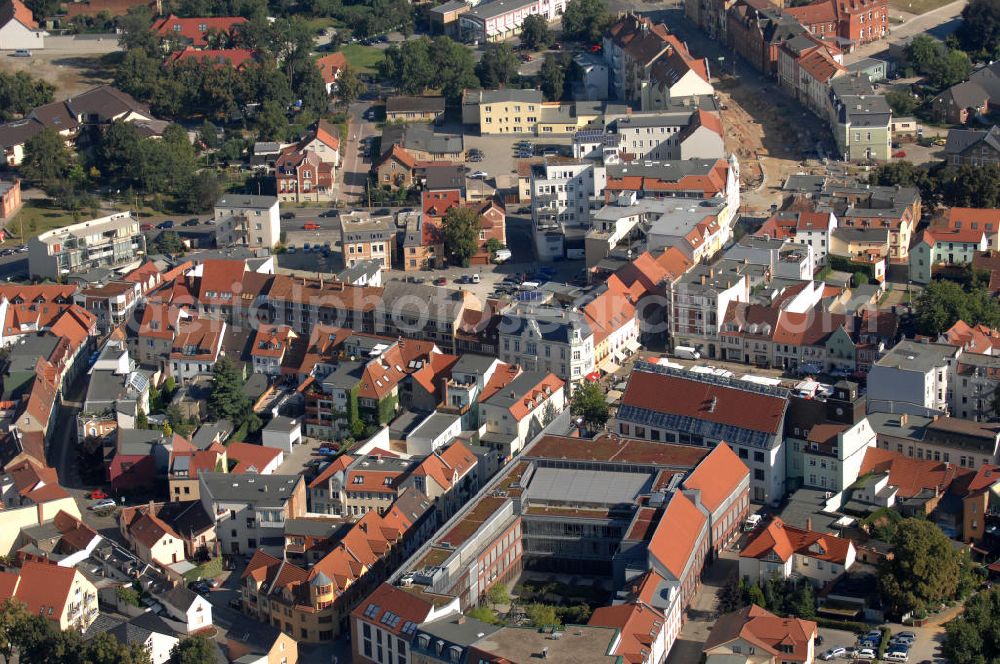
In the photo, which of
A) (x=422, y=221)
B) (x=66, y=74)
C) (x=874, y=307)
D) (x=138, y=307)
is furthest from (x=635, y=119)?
(x=66, y=74)

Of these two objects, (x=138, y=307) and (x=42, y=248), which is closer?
(x=138, y=307)

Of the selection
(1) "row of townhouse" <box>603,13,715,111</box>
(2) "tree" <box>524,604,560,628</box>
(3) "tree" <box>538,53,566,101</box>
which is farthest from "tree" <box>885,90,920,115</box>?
(2) "tree" <box>524,604,560,628</box>

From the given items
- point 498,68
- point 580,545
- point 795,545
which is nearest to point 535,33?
point 498,68

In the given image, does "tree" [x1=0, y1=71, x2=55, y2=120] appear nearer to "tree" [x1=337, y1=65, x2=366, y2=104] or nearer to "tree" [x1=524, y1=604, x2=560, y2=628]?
"tree" [x1=337, y1=65, x2=366, y2=104]

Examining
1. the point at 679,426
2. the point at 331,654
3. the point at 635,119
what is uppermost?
the point at 635,119

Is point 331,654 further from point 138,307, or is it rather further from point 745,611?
point 138,307

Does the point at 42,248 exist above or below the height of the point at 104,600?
above

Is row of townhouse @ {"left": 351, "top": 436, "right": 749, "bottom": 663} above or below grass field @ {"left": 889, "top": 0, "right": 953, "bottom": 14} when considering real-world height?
below
